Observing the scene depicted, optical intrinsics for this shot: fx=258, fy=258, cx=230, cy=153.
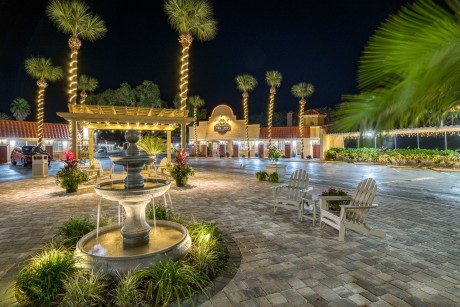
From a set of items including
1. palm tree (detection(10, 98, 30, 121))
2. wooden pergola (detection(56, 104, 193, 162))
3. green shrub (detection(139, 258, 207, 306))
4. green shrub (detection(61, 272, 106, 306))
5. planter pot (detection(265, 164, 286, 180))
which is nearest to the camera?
green shrub (detection(61, 272, 106, 306))

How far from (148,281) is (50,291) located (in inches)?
45.8

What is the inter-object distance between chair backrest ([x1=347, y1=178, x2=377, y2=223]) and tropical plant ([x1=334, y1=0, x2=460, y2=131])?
3.67 meters

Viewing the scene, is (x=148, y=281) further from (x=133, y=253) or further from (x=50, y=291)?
(x=50, y=291)

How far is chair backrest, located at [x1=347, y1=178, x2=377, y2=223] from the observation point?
4.99 metres

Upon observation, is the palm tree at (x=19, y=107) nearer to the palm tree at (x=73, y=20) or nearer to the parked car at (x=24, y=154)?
the parked car at (x=24, y=154)

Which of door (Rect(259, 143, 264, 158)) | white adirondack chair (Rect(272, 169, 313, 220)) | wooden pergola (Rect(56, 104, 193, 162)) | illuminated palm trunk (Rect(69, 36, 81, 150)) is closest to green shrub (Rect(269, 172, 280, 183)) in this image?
white adirondack chair (Rect(272, 169, 313, 220))

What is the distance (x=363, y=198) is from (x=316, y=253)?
65.3 inches

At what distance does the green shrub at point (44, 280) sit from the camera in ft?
10.3

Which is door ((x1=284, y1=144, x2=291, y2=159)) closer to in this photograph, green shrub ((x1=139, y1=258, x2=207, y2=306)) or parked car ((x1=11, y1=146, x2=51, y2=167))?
parked car ((x1=11, y1=146, x2=51, y2=167))

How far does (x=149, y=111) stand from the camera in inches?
558

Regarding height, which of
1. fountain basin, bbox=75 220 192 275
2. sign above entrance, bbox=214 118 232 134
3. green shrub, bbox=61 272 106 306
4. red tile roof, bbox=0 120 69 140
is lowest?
green shrub, bbox=61 272 106 306

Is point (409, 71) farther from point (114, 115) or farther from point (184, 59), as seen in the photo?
point (184, 59)

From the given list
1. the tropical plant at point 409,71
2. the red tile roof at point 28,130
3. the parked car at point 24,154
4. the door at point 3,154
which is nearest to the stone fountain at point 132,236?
the tropical plant at point 409,71

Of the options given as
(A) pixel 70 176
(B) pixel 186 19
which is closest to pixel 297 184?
(A) pixel 70 176
